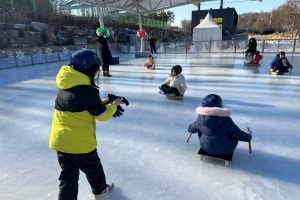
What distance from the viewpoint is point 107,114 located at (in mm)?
1591

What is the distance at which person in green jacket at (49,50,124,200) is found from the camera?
1473 mm

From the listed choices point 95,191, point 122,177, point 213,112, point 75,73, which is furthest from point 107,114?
point 213,112

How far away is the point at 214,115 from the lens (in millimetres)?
2029

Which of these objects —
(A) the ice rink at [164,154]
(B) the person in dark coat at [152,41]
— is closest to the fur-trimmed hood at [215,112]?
(A) the ice rink at [164,154]

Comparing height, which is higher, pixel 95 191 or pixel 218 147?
pixel 218 147

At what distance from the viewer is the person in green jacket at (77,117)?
1.47m

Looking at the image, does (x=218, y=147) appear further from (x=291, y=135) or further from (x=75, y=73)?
(x=75, y=73)

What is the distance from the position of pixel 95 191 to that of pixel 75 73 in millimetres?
1000

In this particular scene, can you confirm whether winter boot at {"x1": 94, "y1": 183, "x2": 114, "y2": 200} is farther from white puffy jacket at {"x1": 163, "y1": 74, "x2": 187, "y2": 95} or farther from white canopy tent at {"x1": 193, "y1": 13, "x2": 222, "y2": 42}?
white canopy tent at {"x1": 193, "y1": 13, "x2": 222, "y2": 42}

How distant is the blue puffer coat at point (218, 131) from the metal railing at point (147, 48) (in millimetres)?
11325

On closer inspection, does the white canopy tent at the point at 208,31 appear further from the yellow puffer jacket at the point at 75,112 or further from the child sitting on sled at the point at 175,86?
the yellow puffer jacket at the point at 75,112

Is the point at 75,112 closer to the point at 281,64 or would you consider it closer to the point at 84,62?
the point at 84,62

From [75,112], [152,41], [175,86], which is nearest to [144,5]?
[152,41]

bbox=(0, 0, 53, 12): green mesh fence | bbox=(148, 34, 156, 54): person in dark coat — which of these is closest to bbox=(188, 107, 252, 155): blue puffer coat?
bbox=(148, 34, 156, 54): person in dark coat
